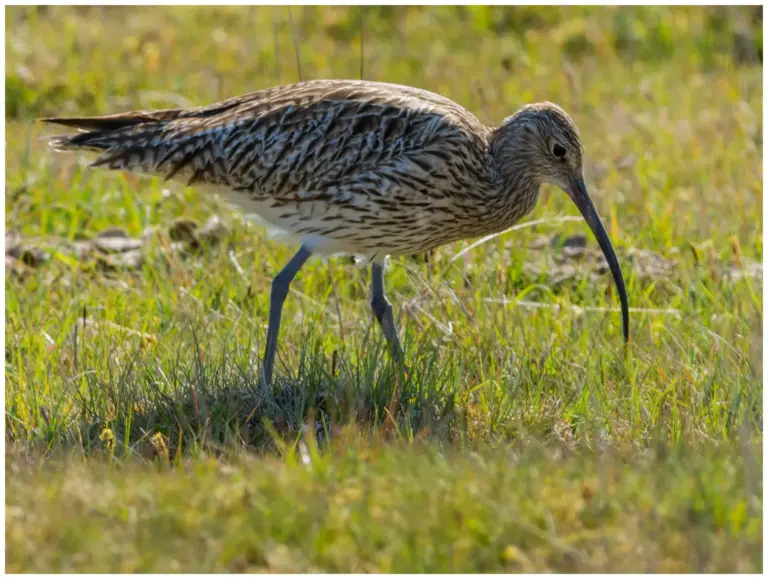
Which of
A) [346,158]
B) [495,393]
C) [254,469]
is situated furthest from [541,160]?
[254,469]

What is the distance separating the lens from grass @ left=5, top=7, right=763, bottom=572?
3.80m

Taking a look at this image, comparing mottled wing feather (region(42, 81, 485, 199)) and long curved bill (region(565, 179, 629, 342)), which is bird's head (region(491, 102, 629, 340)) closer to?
long curved bill (region(565, 179, 629, 342))

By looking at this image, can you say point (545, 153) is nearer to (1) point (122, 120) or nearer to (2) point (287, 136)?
(2) point (287, 136)

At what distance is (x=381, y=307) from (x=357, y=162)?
32.0 inches

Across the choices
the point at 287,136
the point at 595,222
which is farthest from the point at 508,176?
the point at 287,136

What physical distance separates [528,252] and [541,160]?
4.12ft

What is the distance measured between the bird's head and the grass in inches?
22.5

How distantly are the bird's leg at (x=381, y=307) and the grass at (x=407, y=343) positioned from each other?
0.38 ft

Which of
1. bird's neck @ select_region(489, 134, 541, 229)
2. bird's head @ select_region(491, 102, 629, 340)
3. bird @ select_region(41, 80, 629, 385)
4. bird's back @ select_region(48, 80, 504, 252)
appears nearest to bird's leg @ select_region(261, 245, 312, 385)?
bird @ select_region(41, 80, 629, 385)

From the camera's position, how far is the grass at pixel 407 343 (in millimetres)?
3803

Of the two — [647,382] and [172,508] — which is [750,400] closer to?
[647,382]

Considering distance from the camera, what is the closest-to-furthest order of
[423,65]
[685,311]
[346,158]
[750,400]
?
[750,400], [346,158], [685,311], [423,65]

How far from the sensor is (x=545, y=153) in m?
6.50

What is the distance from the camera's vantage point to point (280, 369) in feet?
19.7
